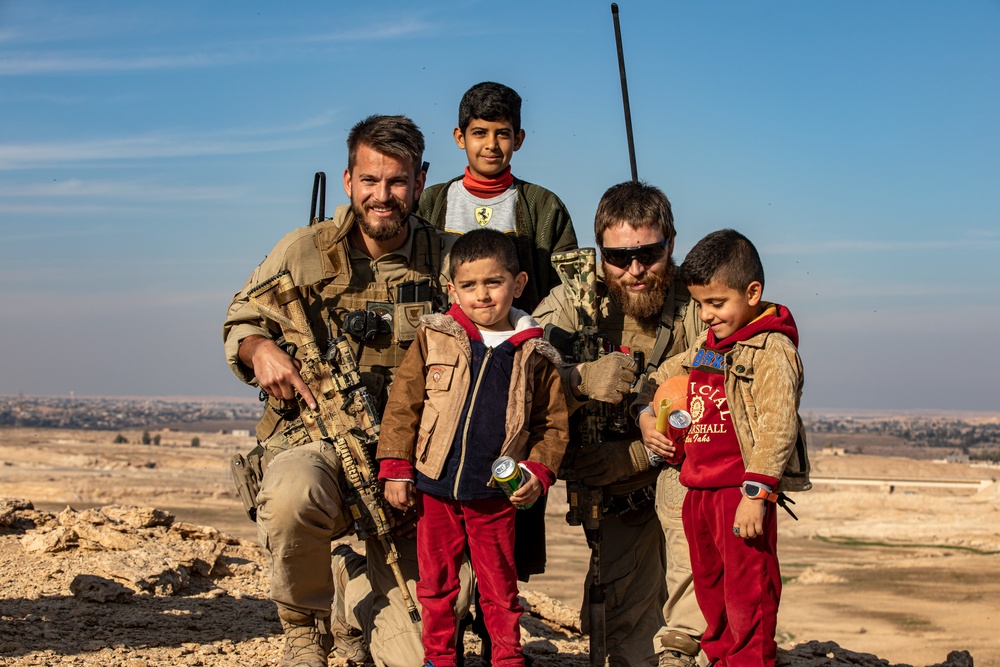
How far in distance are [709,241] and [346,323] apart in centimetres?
203

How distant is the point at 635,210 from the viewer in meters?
5.45

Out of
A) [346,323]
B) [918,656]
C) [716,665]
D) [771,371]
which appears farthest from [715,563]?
[918,656]

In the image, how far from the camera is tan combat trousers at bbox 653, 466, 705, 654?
503 centimetres

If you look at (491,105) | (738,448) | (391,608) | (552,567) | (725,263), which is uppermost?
(491,105)

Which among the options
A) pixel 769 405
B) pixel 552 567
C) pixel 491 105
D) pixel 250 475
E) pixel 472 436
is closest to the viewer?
pixel 769 405

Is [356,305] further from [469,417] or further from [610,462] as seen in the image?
[610,462]

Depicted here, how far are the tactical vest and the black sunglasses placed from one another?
99 centimetres

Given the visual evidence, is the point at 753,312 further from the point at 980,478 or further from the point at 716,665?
the point at 980,478

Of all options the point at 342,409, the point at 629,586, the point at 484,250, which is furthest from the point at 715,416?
the point at 342,409

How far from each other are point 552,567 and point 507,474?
64.9 feet

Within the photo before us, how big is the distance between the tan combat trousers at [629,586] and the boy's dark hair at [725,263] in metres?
1.81

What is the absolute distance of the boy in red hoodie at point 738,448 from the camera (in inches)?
174

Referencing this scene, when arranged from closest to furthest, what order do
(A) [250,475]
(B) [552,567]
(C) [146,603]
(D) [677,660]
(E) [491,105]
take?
(D) [677,660] < (A) [250,475] < (E) [491,105] < (C) [146,603] < (B) [552,567]

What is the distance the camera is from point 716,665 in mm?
4676
